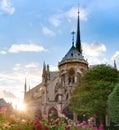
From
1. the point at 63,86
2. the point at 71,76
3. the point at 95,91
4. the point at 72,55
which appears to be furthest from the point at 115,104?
the point at 72,55

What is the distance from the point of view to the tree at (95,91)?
50969 millimetres

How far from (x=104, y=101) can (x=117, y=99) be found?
942 cm

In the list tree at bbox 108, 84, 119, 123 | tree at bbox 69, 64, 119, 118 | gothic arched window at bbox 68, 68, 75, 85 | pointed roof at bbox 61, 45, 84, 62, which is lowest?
tree at bbox 108, 84, 119, 123

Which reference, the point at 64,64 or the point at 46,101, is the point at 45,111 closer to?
the point at 46,101

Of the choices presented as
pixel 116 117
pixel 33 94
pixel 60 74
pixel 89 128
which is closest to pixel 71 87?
pixel 60 74

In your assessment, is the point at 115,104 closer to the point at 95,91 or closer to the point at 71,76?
the point at 95,91

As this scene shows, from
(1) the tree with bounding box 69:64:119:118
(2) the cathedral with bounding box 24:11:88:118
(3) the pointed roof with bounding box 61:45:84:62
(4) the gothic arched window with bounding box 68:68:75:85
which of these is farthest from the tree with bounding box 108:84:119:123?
(3) the pointed roof with bounding box 61:45:84:62

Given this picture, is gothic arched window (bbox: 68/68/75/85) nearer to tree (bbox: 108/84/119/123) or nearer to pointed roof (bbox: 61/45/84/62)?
pointed roof (bbox: 61/45/84/62)

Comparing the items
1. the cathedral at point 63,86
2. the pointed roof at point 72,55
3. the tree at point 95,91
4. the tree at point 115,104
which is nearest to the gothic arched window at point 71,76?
the cathedral at point 63,86

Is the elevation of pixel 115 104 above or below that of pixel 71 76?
below

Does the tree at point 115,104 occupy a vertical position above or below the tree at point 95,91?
below

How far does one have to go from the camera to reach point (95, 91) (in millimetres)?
52188

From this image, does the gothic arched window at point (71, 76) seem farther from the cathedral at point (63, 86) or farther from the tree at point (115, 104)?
the tree at point (115, 104)

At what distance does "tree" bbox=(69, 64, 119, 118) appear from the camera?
5097cm
